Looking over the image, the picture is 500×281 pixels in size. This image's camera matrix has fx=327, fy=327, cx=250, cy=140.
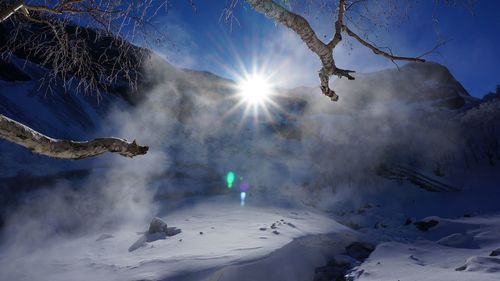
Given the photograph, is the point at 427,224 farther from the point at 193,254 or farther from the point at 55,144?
the point at 55,144

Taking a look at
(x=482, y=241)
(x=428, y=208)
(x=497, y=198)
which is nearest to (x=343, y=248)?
(x=482, y=241)

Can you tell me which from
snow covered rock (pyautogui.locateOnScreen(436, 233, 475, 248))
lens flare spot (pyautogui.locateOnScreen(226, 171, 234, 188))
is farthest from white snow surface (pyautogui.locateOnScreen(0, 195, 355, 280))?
lens flare spot (pyautogui.locateOnScreen(226, 171, 234, 188))

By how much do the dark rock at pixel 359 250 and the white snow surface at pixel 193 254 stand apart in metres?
0.28

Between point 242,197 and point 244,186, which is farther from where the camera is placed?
point 244,186

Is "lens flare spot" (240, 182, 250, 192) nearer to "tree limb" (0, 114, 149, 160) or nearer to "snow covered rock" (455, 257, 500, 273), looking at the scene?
"snow covered rock" (455, 257, 500, 273)

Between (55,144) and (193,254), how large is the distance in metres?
5.86

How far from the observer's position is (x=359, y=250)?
10234 millimetres

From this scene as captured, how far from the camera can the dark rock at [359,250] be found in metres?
9.70

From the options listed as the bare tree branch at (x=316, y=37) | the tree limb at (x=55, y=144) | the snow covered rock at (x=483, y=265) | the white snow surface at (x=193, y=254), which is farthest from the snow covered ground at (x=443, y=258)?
the tree limb at (x=55, y=144)

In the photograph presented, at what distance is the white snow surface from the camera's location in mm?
6367

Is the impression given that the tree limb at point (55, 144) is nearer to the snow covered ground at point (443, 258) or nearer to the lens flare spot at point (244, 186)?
the snow covered ground at point (443, 258)

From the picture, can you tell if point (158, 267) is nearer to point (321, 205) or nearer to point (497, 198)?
point (321, 205)

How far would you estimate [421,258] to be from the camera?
865 centimetres

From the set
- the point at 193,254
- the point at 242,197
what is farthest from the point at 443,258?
the point at 242,197
